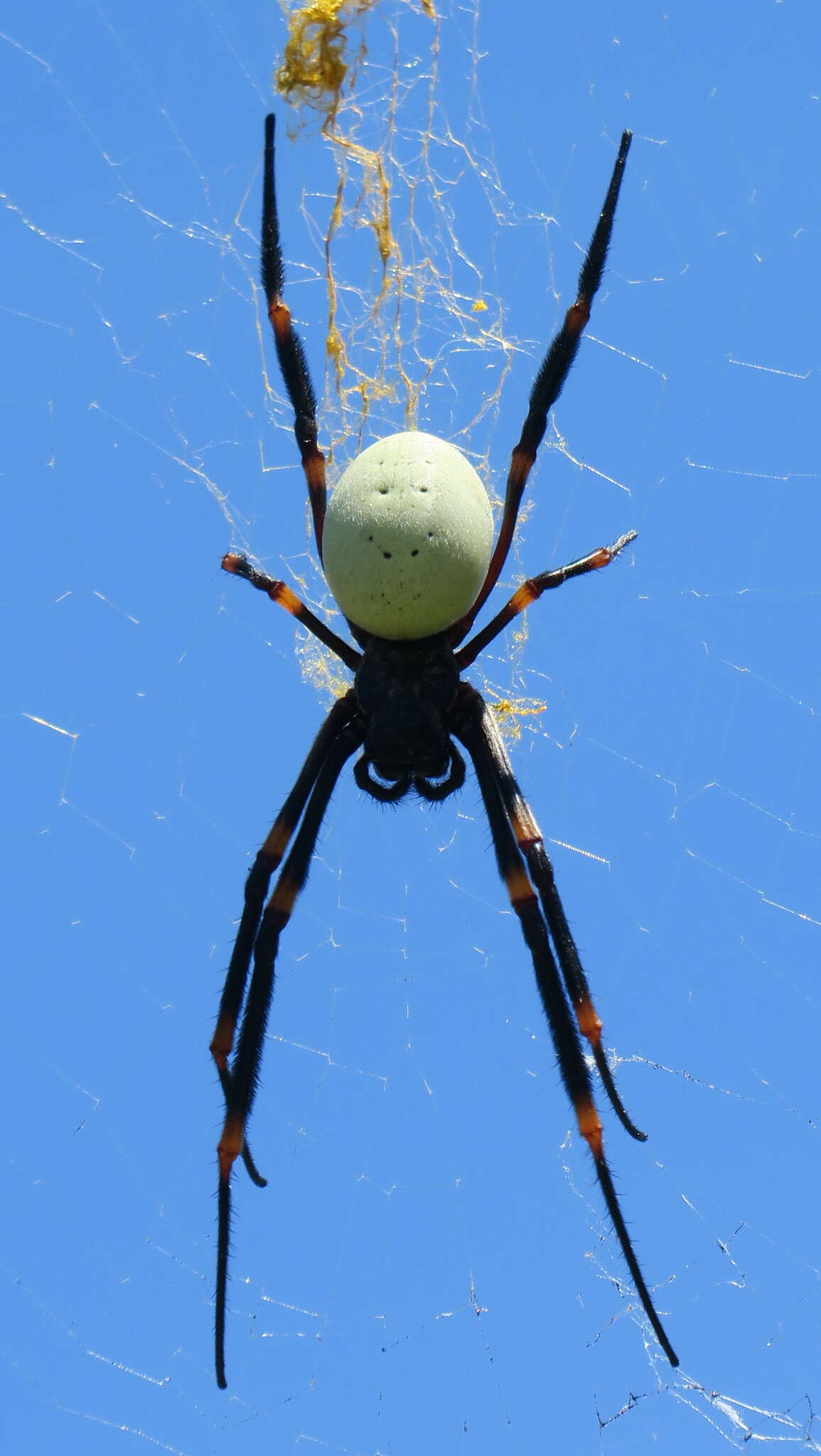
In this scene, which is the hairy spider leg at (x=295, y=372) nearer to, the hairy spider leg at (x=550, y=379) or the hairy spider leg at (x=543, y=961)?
the hairy spider leg at (x=550, y=379)

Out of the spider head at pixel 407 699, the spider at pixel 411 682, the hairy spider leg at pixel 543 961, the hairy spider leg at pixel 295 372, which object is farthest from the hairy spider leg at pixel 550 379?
the hairy spider leg at pixel 295 372

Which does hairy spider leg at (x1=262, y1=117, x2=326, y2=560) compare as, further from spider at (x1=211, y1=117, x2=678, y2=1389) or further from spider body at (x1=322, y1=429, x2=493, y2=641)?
spider body at (x1=322, y1=429, x2=493, y2=641)

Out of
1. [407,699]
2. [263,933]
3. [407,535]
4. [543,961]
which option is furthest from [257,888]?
[407,535]

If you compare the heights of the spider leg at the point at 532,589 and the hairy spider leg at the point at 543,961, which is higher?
the spider leg at the point at 532,589

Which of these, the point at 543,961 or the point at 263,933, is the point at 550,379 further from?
the point at 263,933

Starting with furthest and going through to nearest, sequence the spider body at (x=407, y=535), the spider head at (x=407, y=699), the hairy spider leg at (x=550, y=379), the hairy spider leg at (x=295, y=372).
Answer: the hairy spider leg at (x=295, y=372) < the spider head at (x=407, y=699) < the hairy spider leg at (x=550, y=379) < the spider body at (x=407, y=535)

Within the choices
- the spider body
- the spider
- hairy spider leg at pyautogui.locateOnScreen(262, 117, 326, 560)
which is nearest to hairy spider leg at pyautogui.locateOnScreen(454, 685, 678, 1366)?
the spider

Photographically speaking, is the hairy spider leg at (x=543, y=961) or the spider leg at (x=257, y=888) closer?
the hairy spider leg at (x=543, y=961)

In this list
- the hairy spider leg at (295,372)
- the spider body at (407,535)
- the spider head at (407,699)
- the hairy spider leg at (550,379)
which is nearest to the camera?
the spider body at (407,535)
